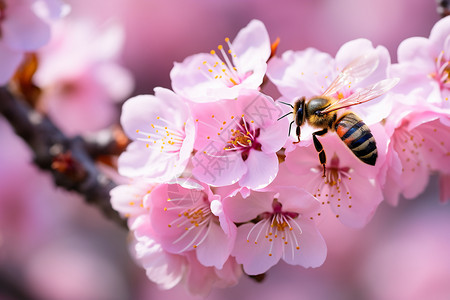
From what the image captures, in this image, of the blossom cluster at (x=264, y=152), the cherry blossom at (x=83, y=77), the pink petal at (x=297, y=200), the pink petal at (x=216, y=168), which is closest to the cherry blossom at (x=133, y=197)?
the blossom cluster at (x=264, y=152)

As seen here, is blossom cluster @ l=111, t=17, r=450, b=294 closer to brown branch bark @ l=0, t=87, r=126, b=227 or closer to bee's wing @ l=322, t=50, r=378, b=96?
bee's wing @ l=322, t=50, r=378, b=96

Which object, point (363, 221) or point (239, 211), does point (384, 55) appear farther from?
point (239, 211)

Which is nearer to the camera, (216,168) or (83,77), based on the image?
(216,168)

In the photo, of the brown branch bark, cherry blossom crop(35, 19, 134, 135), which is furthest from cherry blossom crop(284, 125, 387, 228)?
cherry blossom crop(35, 19, 134, 135)

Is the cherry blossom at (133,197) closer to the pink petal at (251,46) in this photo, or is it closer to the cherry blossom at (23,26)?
the pink petal at (251,46)

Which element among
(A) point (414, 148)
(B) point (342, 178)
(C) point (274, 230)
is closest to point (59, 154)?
(C) point (274, 230)

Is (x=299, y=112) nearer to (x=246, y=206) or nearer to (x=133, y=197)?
(x=246, y=206)
